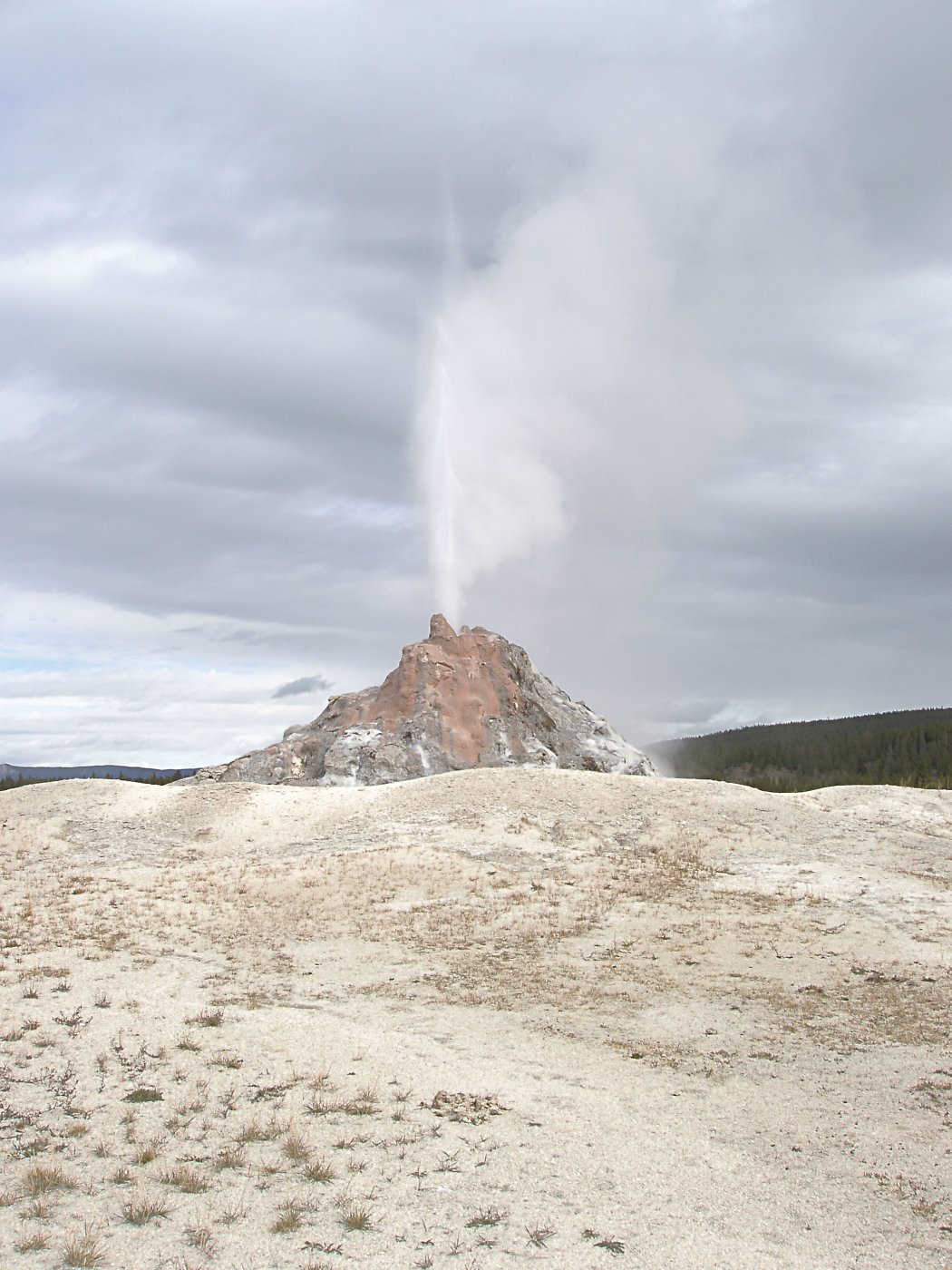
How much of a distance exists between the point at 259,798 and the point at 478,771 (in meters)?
7.60

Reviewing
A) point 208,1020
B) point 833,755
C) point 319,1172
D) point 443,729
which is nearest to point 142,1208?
point 319,1172

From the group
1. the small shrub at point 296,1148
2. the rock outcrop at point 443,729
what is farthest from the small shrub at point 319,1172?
the rock outcrop at point 443,729

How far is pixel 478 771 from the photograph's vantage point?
34.5 metres

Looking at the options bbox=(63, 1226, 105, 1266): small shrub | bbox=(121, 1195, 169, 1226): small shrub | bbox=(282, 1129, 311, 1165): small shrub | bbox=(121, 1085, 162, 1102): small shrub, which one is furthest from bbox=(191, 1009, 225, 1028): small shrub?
bbox=(63, 1226, 105, 1266): small shrub

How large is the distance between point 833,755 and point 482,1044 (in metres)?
103

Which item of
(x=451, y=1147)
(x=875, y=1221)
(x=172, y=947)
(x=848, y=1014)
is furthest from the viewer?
(x=172, y=947)

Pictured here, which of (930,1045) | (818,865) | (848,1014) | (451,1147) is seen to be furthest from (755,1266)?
(818,865)

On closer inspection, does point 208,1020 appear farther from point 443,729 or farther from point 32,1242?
point 443,729

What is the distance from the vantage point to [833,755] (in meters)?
109

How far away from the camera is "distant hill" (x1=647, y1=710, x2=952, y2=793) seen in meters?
93.8

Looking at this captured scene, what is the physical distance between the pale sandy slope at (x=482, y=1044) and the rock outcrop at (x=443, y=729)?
11384 millimetres

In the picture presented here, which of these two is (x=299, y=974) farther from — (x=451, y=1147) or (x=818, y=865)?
(x=818, y=865)

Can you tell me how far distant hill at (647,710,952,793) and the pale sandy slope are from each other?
56.9m

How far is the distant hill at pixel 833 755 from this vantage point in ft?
308
